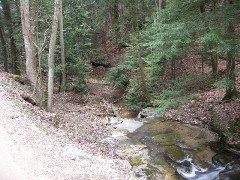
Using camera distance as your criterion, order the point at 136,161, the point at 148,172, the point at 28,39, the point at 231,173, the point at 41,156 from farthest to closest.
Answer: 1. the point at 28,39
2. the point at 136,161
3. the point at 231,173
4. the point at 148,172
5. the point at 41,156

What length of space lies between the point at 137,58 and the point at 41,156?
44.5ft

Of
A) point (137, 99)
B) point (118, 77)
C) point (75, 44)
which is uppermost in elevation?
point (75, 44)

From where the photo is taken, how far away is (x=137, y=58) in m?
20.9

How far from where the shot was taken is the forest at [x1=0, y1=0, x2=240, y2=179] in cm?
1198

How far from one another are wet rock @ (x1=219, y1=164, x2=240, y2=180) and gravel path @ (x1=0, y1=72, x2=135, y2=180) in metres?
3.48

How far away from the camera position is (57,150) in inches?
368

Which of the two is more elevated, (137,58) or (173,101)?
(137,58)

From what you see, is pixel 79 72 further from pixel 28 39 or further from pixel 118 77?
pixel 28 39

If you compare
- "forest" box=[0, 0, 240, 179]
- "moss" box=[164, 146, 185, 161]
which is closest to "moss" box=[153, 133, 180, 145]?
"moss" box=[164, 146, 185, 161]

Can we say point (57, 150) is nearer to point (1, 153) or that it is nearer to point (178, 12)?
point (1, 153)

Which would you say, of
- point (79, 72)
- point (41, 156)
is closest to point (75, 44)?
point (79, 72)

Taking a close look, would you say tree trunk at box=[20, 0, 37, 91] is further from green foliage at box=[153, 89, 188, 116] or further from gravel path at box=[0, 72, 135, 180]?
green foliage at box=[153, 89, 188, 116]

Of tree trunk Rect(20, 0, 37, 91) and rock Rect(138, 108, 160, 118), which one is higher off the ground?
tree trunk Rect(20, 0, 37, 91)

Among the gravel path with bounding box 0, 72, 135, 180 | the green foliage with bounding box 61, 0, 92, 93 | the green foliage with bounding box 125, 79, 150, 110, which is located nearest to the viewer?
the gravel path with bounding box 0, 72, 135, 180
